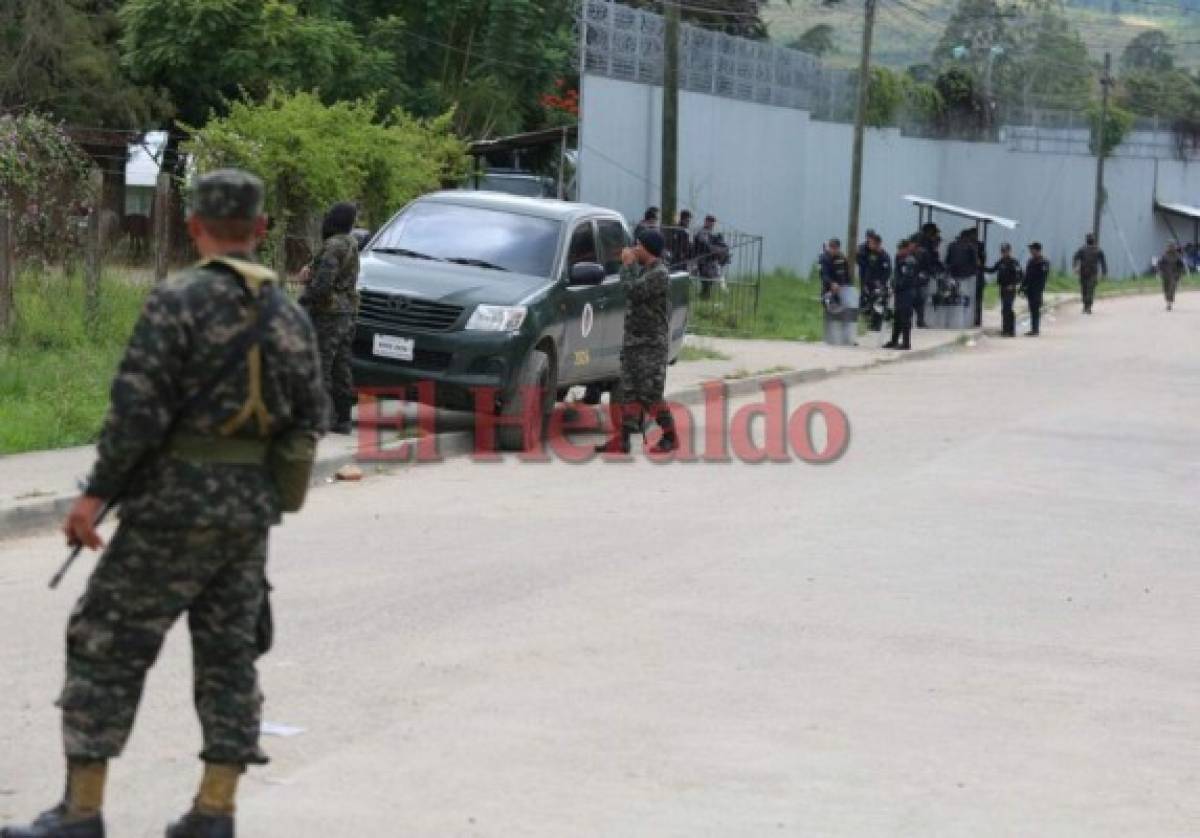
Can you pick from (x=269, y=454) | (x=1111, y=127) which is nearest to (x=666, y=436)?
(x=269, y=454)

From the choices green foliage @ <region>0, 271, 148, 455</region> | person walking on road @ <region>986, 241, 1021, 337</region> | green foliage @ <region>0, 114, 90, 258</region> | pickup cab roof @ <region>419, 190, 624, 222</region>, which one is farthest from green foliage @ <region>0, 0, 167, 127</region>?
pickup cab roof @ <region>419, 190, 624, 222</region>

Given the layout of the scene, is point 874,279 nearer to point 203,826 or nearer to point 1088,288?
point 1088,288

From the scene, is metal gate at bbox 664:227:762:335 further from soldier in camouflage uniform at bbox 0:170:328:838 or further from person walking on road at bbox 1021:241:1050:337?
soldier in camouflage uniform at bbox 0:170:328:838

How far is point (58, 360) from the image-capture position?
18.3 metres

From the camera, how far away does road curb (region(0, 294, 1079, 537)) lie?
39.5 feet

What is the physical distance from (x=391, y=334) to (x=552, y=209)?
88.1 inches

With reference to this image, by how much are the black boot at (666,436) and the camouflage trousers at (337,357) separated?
234 centimetres

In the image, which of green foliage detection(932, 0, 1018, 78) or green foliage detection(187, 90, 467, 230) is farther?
green foliage detection(932, 0, 1018, 78)

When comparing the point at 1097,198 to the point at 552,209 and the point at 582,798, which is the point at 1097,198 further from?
the point at 582,798

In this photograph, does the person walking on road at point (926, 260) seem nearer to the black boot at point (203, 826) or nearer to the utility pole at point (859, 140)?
the utility pole at point (859, 140)

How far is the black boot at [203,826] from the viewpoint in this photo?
5.82 metres

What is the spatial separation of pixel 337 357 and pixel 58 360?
11.4ft

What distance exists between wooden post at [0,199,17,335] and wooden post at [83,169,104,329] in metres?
0.79

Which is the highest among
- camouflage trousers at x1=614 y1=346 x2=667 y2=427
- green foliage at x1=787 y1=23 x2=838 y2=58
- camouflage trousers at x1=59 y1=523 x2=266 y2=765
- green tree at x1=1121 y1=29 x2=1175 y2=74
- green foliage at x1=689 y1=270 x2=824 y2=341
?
green tree at x1=1121 y1=29 x2=1175 y2=74
